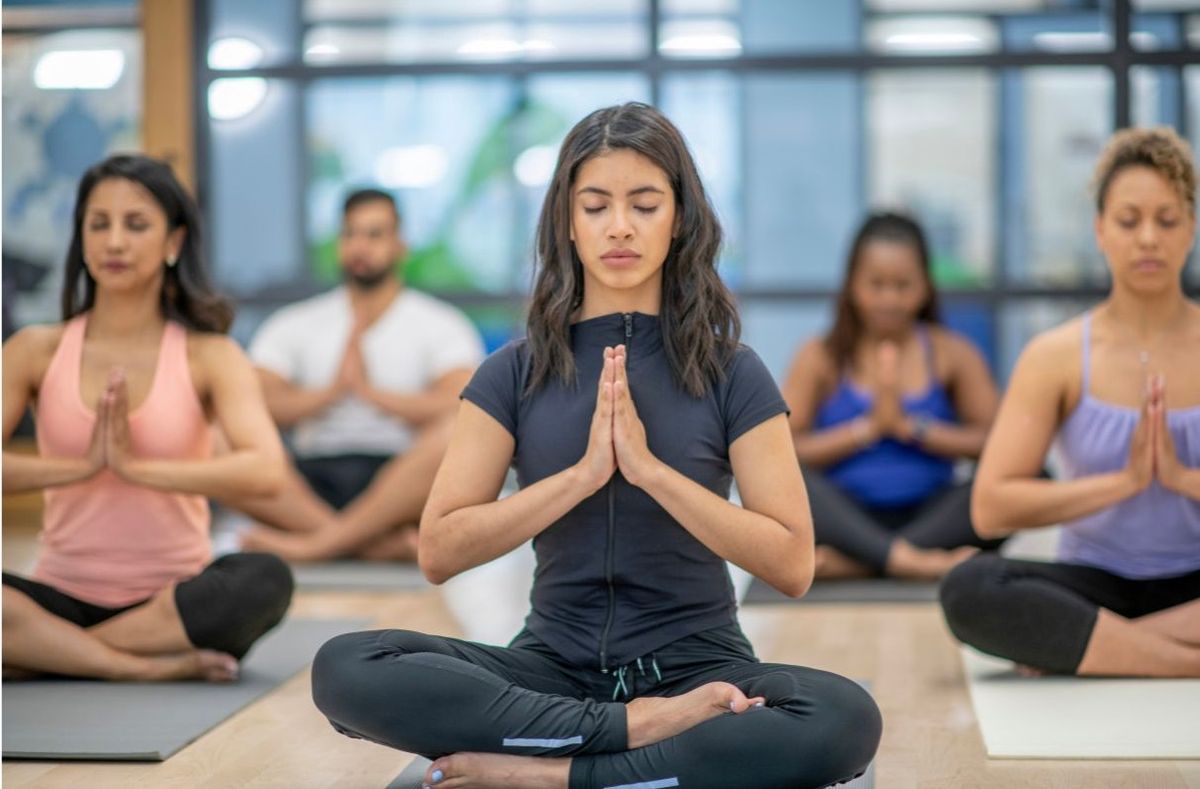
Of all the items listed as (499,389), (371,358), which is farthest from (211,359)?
(371,358)

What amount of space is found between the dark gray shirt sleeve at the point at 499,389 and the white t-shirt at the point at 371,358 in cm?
261

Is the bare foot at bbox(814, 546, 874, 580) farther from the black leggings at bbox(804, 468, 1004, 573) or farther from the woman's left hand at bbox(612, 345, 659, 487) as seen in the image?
the woman's left hand at bbox(612, 345, 659, 487)

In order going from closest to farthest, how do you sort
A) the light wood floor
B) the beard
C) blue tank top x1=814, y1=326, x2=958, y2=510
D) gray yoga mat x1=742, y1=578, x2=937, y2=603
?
the light wood floor → gray yoga mat x1=742, y1=578, x2=937, y2=603 → blue tank top x1=814, y1=326, x2=958, y2=510 → the beard

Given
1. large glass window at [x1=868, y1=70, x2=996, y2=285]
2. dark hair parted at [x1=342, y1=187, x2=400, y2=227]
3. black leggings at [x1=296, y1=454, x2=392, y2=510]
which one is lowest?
black leggings at [x1=296, y1=454, x2=392, y2=510]

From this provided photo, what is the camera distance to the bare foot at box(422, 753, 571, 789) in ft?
7.50

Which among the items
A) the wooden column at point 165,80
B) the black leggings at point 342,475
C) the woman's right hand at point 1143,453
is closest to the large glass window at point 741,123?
the wooden column at point 165,80

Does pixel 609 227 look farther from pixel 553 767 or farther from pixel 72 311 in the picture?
pixel 72 311

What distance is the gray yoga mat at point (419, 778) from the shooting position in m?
2.50

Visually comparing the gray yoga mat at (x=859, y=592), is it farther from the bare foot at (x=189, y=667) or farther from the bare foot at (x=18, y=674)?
the bare foot at (x=18, y=674)

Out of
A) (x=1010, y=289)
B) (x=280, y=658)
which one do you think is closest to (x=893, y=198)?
(x=1010, y=289)

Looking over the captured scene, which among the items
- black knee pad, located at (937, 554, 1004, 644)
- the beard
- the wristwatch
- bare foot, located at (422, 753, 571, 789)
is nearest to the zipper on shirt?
bare foot, located at (422, 753, 571, 789)

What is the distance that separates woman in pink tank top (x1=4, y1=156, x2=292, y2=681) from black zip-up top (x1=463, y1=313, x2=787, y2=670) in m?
0.98

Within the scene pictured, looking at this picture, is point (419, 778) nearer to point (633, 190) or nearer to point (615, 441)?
point (615, 441)

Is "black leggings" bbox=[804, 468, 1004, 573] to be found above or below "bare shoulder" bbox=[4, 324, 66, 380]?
below
